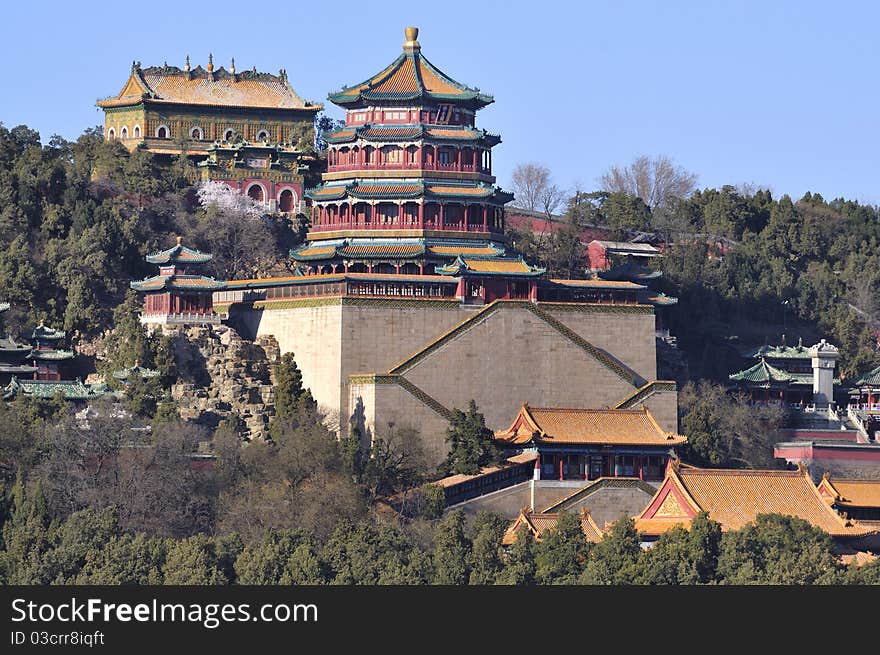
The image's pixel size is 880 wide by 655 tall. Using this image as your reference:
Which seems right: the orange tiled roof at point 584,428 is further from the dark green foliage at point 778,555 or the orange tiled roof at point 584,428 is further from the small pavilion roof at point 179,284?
the small pavilion roof at point 179,284

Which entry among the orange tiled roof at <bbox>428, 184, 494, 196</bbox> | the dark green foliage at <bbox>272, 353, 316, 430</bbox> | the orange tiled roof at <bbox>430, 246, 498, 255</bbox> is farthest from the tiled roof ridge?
the orange tiled roof at <bbox>428, 184, 494, 196</bbox>

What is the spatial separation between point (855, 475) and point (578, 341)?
1149 cm

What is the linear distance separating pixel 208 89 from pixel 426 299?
78.8ft

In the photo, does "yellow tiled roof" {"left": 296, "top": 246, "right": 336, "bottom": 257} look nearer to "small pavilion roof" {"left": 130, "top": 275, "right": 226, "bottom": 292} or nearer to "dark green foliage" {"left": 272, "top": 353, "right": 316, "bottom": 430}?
"small pavilion roof" {"left": 130, "top": 275, "right": 226, "bottom": 292}

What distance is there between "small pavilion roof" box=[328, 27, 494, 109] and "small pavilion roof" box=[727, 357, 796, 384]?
559 inches

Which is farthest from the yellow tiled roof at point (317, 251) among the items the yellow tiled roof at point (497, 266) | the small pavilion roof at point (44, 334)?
the small pavilion roof at point (44, 334)

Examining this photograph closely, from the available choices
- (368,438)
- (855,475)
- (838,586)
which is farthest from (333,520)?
(855,475)

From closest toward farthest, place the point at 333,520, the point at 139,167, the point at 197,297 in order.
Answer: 1. the point at 333,520
2. the point at 197,297
3. the point at 139,167

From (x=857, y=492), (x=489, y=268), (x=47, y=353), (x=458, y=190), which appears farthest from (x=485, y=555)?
(x=458, y=190)

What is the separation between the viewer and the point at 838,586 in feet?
247

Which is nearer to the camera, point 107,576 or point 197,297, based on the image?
point 107,576

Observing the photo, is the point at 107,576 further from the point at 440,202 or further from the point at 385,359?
the point at 440,202

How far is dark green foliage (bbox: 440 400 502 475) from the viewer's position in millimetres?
88812

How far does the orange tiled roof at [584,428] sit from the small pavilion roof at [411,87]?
1175 centimetres
